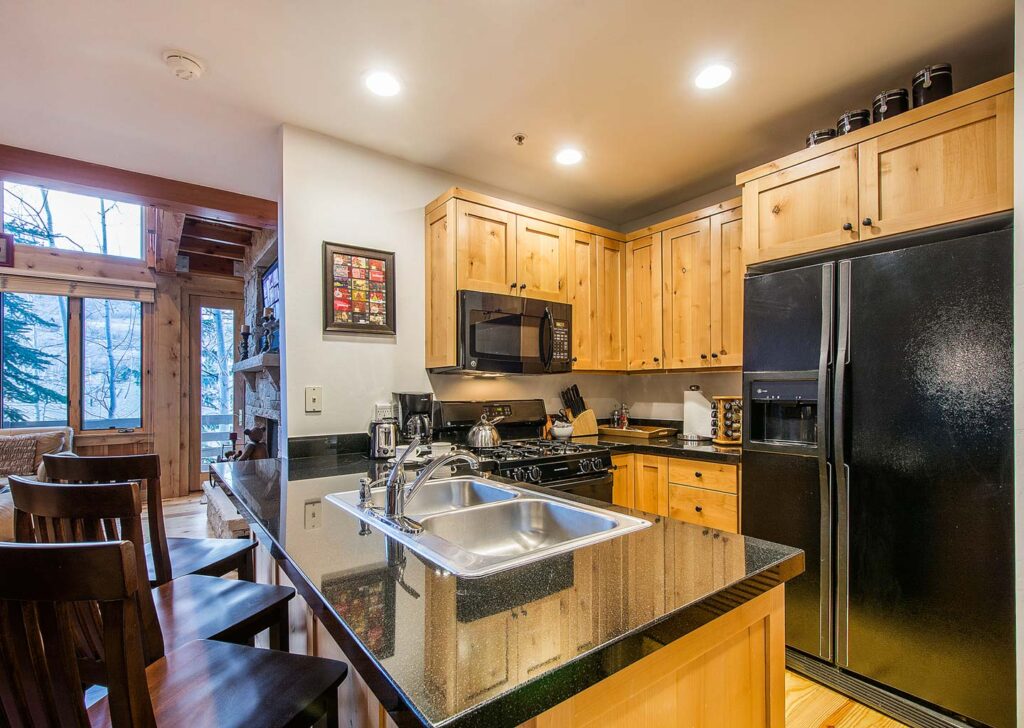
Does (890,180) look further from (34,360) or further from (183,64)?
(34,360)

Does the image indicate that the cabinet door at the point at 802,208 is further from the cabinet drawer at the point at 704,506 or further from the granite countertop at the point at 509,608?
the granite countertop at the point at 509,608

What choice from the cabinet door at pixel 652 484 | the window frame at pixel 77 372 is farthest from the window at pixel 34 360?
the cabinet door at pixel 652 484

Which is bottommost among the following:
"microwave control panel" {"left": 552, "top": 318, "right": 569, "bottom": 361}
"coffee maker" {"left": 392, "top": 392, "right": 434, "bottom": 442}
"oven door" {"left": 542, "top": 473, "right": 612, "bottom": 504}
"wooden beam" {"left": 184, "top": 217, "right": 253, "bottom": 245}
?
"oven door" {"left": 542, "top": 473, "right": 612, "bottom": 504}

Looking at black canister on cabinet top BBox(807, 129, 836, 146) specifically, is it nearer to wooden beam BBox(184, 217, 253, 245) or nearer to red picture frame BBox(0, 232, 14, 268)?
wooden beam BBox(184, 217, 253, 245)

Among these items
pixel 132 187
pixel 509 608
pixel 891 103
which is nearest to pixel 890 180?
pixel 891 103

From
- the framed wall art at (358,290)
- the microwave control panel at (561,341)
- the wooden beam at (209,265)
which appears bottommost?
the microwave control panel at (561,341)

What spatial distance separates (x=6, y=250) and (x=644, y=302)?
17.3ft

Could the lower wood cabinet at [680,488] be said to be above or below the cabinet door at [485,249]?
below

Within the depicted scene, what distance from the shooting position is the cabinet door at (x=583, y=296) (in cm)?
309

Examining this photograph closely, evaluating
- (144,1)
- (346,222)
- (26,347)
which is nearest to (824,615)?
(346,222)

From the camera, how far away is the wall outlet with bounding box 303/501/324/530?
1.24 metres

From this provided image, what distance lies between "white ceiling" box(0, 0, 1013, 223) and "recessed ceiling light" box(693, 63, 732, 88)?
4 cm

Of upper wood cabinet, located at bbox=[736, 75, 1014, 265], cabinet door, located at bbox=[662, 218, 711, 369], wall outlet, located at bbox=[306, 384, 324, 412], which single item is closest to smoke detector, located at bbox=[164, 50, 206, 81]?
wall outlet, located at bbox=[306, 384, 324, 412]

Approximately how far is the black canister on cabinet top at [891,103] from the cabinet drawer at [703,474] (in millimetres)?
1617
